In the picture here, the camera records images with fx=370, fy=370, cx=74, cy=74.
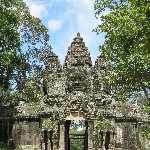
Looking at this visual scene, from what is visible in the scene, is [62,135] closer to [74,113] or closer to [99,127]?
[74,113]

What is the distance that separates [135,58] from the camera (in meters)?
16.9

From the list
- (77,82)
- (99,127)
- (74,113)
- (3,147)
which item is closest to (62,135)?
(74,113)

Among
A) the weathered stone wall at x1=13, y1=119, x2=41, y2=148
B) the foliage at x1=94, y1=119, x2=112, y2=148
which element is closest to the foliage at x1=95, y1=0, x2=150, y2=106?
the foliage at x1=94, y1=119, x2=112, y2=148

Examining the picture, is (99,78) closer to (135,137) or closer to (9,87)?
(135,137)

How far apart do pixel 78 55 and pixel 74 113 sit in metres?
4.23

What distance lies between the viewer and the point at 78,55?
992 inches

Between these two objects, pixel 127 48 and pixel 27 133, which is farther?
pixel 27 133

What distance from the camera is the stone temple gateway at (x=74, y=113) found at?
23.2 metres

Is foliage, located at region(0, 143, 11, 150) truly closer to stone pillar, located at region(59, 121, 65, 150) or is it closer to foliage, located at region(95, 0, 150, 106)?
stone pillar, located at region(59, 121, 65, 150)

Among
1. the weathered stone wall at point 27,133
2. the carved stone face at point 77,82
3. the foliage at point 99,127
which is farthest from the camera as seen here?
the weathered stone wall at point 27,133

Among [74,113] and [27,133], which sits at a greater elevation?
[74,113]

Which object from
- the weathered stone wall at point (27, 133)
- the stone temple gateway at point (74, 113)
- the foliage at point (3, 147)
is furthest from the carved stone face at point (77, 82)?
the foliage at point (3, 147)

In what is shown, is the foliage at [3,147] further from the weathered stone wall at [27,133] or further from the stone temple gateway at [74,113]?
the weathered stone wall at [27,133]

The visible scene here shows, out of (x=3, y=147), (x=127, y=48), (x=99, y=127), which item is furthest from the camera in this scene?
(x=3, y=147)
